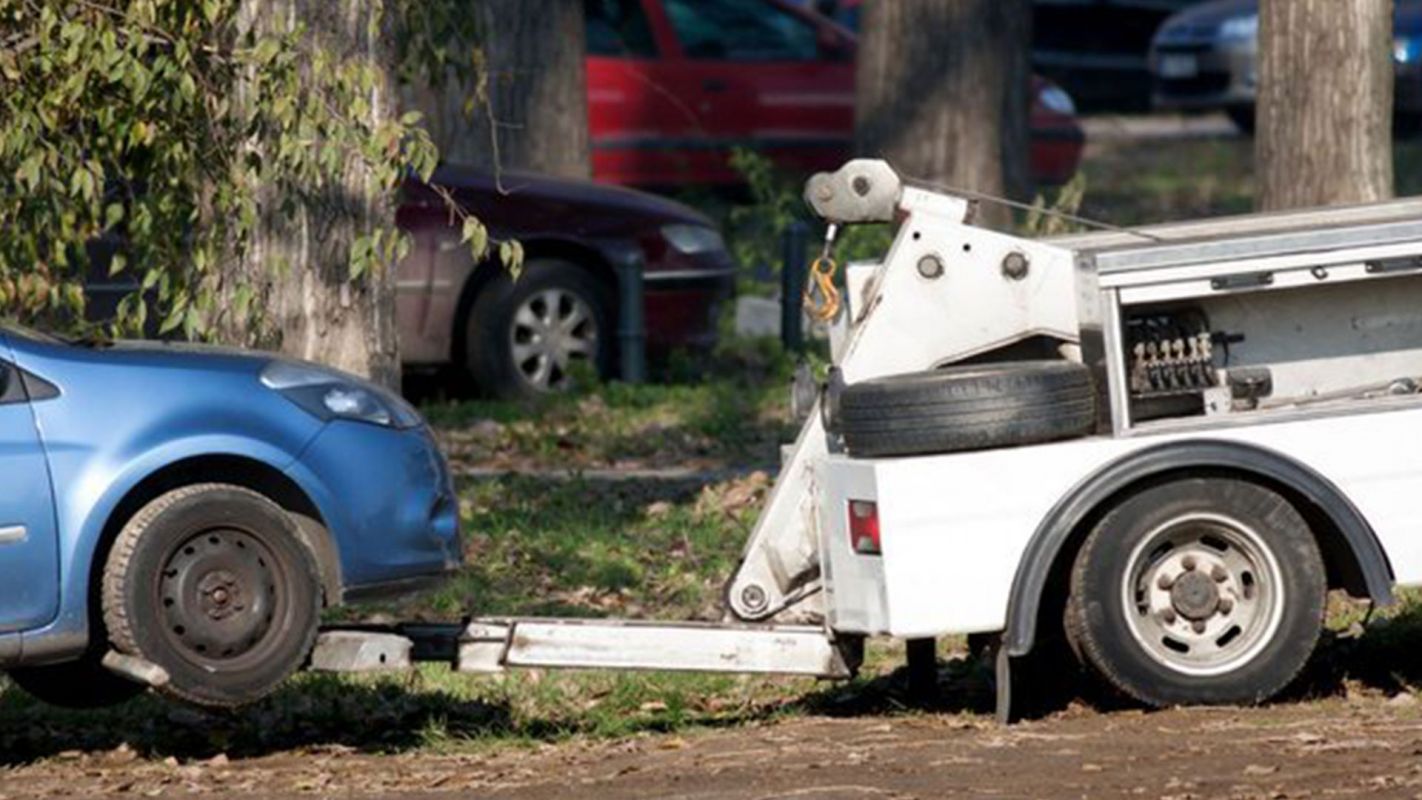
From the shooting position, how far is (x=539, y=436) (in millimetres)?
15648

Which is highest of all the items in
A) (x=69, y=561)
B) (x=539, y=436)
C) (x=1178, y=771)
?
(x=539, y=436)

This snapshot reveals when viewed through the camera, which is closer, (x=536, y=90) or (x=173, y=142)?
(x=173, y=142)

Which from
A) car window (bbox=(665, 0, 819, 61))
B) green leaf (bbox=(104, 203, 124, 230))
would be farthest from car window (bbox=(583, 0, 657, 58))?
green leaf (bbox=(104, 203, 124, 230))

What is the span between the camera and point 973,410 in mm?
9227

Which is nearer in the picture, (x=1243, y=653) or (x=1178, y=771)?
(x=1178, y=771)

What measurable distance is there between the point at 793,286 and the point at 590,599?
19.3 ft

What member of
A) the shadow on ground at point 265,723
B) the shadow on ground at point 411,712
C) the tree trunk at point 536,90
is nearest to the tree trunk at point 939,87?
the tree trunk at point 536,90

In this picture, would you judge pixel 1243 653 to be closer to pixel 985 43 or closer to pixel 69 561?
pixel 69 561

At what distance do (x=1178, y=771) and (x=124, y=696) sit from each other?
332 centimetres

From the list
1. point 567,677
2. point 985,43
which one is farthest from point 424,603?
point 985,43

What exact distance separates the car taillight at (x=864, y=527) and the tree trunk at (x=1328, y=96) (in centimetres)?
561

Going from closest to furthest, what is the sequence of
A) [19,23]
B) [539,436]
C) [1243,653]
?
[1243,653], [19,23], [539,436]

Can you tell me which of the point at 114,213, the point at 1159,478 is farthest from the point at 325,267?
the point at 1159,478

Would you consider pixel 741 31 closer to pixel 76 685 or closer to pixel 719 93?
pixel 719 93
